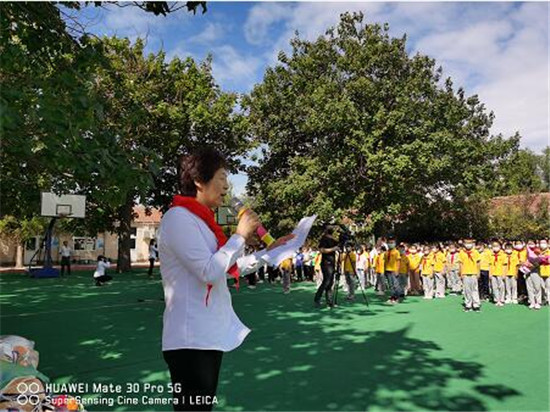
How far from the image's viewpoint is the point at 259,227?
2.45 m

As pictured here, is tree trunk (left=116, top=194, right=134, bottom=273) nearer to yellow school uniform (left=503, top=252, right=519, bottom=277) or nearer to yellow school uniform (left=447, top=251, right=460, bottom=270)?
yellow school uniform (left=447, top=251, right=460, bottom=270)

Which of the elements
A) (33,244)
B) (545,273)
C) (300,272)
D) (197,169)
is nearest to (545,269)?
(545,273)

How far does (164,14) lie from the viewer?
3.70m

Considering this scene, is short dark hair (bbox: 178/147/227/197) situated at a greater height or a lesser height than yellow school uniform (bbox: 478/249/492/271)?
greater

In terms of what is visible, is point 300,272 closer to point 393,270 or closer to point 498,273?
point 393,270

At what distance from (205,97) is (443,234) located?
17748 millimetres

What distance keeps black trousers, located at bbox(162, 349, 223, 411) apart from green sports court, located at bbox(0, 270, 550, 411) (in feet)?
7.78

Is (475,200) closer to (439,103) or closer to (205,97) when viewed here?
(439,103)

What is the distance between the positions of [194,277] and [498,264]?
40.4ft

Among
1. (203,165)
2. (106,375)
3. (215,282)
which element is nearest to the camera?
(215,282)

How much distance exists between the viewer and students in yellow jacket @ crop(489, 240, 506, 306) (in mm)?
12617

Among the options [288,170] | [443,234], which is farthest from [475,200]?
[288,170]

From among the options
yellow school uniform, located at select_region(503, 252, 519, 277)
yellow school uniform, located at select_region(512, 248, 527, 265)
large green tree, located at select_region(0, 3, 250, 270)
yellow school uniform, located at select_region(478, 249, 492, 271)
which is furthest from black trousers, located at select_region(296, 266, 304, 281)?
large green tree, located at select_region(0, 3, 250, 270)

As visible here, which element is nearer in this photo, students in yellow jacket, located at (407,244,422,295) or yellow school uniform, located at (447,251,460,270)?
yellow school uniform, located at (447,251,460,270)
